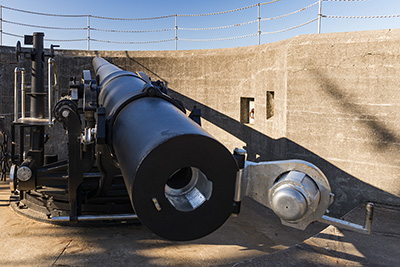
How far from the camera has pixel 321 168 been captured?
18.9 ft

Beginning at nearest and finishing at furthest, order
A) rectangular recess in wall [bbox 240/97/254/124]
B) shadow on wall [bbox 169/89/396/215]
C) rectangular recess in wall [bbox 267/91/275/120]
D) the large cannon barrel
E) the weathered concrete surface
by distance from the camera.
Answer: the large cannon barrel
the weathered concrete surface
shadow on wall [bbox 169/89/396/215]
rectangular recess in wall [bbox 267/91/275/120]
rectangular recess in wall [bbox 240/97/254/124]

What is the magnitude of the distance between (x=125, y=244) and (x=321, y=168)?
303 cm

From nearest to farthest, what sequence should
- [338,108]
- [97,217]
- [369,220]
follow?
[369,220]
[97,217]
[338,108]

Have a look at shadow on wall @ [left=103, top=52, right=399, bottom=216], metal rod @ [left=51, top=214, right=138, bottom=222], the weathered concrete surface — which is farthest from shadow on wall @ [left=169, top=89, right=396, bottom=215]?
metal rod @ [left=51, top=214, right=138, bottom=222]

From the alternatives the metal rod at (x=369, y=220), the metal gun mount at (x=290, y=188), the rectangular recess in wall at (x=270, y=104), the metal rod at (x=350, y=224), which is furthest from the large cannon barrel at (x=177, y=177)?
the rectangular recess in wall at (x=270, y=104)

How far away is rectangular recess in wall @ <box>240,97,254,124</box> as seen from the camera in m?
8.44

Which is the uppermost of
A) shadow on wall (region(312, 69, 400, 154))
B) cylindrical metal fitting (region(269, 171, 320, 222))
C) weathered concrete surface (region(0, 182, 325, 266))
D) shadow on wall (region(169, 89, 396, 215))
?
shadow on wall (region(312, 69, 400, 154))

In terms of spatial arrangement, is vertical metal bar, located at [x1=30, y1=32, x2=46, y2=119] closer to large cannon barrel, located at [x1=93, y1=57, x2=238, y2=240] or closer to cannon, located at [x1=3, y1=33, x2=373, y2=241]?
cannon, located at [x1=3, y1=33, x2=373, y2=241]

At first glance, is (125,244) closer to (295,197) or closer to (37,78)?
(37,78)

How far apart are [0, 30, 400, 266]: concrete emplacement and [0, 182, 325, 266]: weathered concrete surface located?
0.01 m

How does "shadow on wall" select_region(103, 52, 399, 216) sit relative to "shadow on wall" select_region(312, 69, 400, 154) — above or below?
below

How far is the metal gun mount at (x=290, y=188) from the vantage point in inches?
79.0

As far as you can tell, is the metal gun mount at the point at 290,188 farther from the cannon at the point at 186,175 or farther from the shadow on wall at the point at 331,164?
the shadow on wall at the point at 331,164

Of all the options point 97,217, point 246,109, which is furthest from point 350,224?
point 246,109
